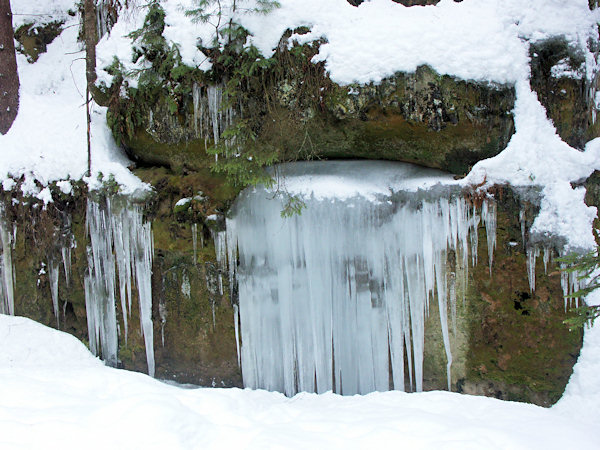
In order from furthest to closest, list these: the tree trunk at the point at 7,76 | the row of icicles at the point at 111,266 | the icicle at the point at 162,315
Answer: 1. the tree trunk at the point at 7,76
2. the icicle at the point at 162,315
3. the row of icicles at the point at 111,266

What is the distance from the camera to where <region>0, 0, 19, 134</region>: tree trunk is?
6432 mm

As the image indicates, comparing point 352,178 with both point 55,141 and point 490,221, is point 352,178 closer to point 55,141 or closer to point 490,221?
point 490,221

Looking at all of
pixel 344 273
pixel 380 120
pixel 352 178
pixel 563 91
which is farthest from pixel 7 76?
pixel 563 91

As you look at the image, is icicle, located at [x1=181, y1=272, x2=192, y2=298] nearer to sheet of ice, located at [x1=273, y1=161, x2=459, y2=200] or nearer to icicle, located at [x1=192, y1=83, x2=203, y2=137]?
sheet of ice, located at [x1=273, y1=161, x2=459, y2=200]

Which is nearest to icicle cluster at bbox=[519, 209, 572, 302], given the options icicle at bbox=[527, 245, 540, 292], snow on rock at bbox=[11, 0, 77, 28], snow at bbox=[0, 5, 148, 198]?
icicle at bbox=[527, 245, 540, 292]

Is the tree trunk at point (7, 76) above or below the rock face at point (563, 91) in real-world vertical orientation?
above

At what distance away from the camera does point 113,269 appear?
5500mm

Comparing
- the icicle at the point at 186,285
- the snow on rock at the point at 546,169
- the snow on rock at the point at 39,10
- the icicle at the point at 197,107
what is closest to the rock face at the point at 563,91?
the snow on rock at the point at 546,169

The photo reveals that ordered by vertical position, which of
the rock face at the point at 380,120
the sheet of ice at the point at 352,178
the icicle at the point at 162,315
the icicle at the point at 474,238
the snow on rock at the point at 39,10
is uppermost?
the snow on rock at the point at 39,10

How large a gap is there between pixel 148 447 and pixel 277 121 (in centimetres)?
335

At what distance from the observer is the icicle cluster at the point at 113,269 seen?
5.37 meters

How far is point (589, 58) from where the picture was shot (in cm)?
452

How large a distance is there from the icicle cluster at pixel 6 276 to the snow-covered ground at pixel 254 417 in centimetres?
118

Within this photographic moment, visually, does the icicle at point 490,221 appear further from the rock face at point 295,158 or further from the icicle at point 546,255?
the icicle at point 546,255
